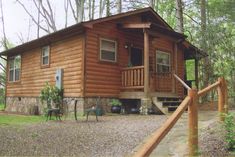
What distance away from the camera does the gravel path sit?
6.39 m

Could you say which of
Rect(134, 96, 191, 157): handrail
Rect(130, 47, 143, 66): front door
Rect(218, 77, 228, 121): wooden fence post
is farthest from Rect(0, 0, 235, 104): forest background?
Rect(134, 96, 191, 157): handrail

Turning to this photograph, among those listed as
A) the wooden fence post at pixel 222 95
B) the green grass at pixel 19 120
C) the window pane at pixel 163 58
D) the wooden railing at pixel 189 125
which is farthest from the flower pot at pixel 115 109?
the wooden railing at pixel 189 125

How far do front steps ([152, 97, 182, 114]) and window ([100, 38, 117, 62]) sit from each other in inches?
111

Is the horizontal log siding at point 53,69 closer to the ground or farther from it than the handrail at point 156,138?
farther from it

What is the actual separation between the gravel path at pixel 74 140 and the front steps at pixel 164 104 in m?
4.34

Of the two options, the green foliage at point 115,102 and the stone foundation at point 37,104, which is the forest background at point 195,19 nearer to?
the stone foundation at point 37,104

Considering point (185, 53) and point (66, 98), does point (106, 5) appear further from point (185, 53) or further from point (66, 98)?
point (66, 98)

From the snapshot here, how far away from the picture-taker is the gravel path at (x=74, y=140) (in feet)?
21.0

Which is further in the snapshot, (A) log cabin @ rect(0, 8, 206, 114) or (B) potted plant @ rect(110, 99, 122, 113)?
(B) potted plant @ rect(110, 99, 122, 113)

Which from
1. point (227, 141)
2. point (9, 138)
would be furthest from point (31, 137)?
point (227, 141)

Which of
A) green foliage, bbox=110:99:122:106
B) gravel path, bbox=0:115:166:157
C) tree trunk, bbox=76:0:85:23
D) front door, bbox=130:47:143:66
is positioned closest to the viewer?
gravel path, bbox=0:115:166:157

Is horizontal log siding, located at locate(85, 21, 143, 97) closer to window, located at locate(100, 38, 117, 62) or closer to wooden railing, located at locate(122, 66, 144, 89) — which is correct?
window, located at locate(100, 38, 117, 62)

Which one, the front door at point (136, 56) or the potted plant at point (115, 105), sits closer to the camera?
the potted plant at point (115, 105)

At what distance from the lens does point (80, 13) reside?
2998 centimetres
